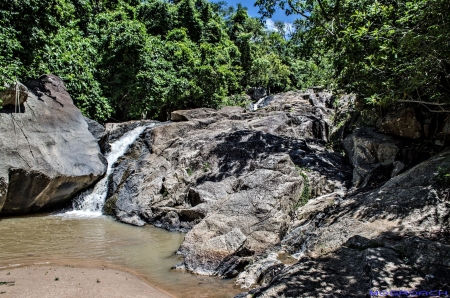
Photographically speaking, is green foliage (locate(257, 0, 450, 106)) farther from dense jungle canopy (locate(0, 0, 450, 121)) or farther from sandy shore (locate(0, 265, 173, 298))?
sandy shore (locate(0, 265, 173, 298))

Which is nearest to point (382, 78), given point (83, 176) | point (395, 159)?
point (395, 159)

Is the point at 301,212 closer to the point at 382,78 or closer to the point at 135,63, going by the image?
the point at 382,78

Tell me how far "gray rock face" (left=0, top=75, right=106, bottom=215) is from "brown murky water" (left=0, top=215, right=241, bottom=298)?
1.00m

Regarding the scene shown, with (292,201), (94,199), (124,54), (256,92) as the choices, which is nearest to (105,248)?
(292,201)

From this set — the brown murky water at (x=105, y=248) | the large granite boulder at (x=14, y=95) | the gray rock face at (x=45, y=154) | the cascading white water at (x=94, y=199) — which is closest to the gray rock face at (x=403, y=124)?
the brown murky water at (x=105, y=248)

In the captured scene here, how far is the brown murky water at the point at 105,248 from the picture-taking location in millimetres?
6506

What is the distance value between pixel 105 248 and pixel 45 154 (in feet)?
19.5

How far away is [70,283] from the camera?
5.76m

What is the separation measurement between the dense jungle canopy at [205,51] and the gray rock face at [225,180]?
3159mm

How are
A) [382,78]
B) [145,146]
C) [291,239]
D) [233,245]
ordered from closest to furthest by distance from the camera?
1. [233,245]
2. [291,239]
3. [382,78]
4. [145,146]

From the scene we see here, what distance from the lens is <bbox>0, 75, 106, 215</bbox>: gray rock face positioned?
11430 mm

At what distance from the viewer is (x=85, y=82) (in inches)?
765

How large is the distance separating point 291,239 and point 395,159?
4.97 m

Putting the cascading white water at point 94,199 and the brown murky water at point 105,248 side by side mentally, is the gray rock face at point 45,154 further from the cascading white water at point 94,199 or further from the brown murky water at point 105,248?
the brown murky water at point 105,248
